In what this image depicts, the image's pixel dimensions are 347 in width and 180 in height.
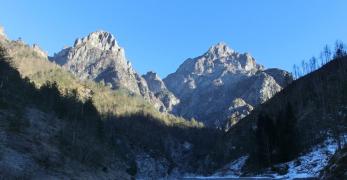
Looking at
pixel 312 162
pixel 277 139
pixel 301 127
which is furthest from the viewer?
pixel 301 127

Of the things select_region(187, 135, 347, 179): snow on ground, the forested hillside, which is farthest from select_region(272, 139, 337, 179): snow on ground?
the forested hillside

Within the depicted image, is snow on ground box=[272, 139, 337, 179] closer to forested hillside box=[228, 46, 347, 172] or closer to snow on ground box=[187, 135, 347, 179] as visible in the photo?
snow on ground box=[187, 135, 347, 179]

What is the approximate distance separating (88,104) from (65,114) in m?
28.6

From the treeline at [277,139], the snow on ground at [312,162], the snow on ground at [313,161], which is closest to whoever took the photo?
the snow on ground at [312,162]

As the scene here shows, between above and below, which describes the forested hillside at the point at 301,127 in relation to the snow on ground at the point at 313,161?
above

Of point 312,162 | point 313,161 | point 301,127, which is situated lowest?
point 312,162

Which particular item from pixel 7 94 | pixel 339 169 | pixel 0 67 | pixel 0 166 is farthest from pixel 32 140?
pixel 339 169

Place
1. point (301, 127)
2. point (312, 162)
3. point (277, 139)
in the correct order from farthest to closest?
point (301, 127)
point (277, 139)
point (312, 162)

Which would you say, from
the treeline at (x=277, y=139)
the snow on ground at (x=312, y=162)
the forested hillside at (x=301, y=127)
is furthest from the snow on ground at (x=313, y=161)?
the treeline at (x=277, y=139)

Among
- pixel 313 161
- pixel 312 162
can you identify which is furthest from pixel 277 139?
pixel 312 162

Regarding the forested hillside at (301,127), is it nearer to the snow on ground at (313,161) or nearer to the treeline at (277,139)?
the treeline at (277,139)

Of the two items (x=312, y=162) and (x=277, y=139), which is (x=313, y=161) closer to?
(x=312, y=162)

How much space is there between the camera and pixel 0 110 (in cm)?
7388

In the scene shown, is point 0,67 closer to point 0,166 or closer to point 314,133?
point 0,166
